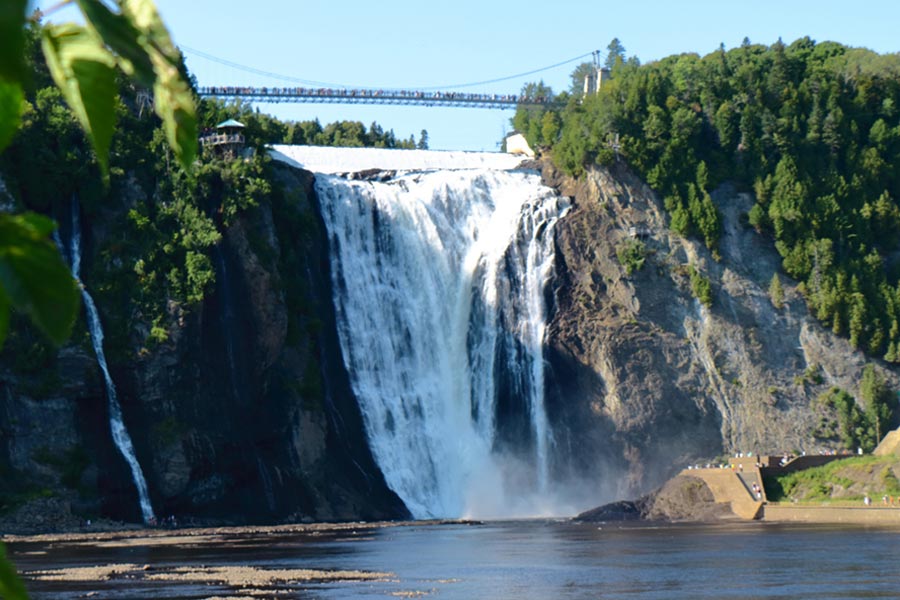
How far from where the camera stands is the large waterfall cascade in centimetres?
8381

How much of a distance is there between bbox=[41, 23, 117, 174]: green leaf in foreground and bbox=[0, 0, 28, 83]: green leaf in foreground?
0.72 ft

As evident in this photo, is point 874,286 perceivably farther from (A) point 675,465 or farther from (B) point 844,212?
(A) point 675,465

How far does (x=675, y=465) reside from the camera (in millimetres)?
83000

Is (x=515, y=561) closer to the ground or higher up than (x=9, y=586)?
closer to the ground

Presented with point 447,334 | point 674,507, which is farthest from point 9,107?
point 447,334

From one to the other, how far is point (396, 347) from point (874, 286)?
30.1 metres

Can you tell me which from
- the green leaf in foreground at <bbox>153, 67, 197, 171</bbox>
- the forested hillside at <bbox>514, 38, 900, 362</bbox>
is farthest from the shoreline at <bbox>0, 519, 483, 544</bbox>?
the green leaf in foreground at <bbox>153, 67, 197, 171</bbox>

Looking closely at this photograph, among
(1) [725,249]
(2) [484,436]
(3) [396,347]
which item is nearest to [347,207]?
(3) [396,347]

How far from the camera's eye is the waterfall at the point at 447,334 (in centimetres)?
8381

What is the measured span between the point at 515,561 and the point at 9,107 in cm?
4650

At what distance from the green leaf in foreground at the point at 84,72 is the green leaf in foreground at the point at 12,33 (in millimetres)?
218

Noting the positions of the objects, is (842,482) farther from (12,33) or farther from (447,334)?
(12,33)

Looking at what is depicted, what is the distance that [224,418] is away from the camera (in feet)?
240

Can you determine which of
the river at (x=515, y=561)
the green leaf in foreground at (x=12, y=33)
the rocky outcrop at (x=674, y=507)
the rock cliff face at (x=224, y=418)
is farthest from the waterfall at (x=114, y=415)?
the green leaf in foreground at (x=12, y=33)
